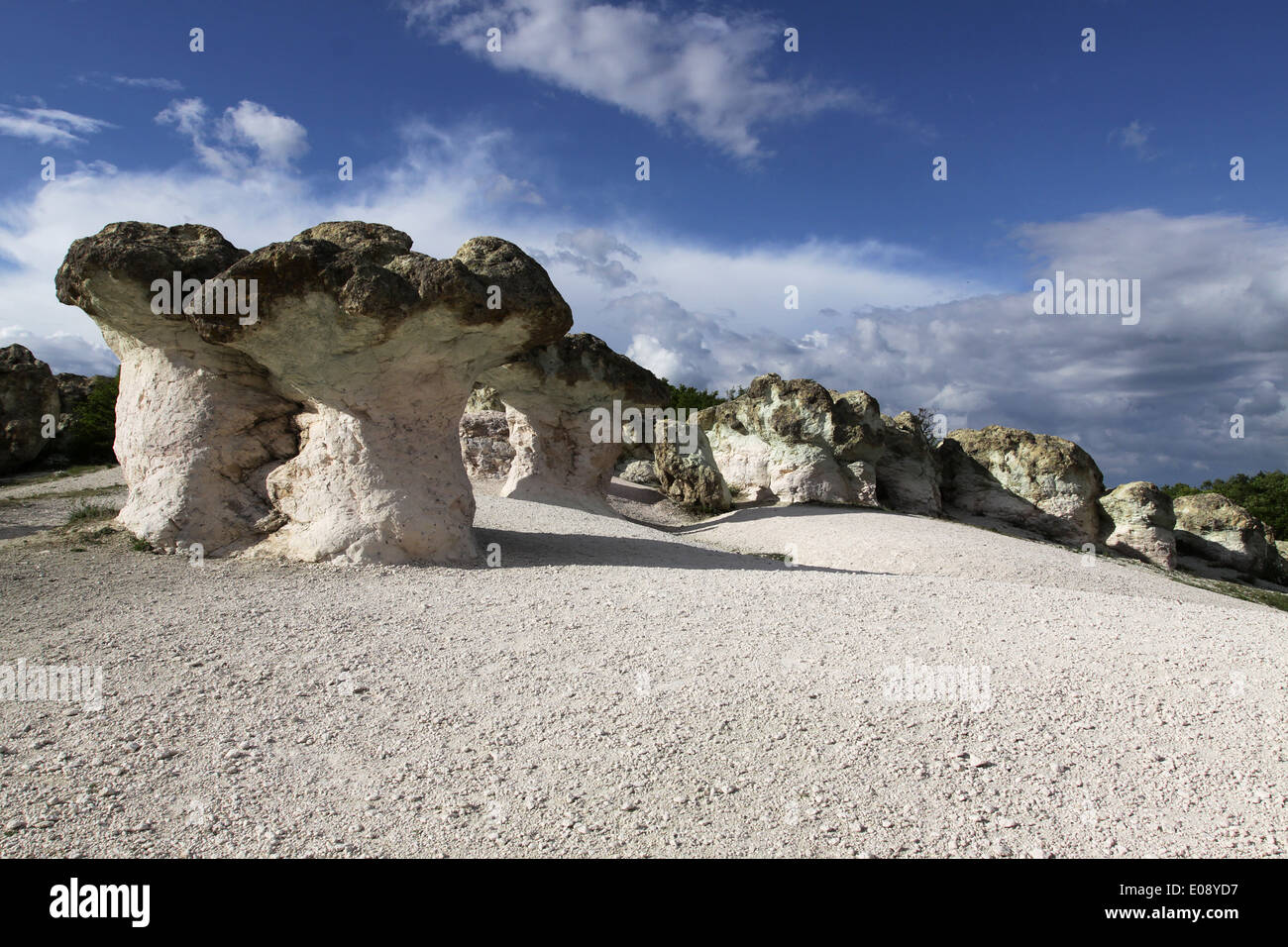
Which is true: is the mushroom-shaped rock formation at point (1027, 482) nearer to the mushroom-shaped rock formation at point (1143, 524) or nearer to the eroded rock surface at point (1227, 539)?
the mushroom-shaped rock formation at point (1143, 524)

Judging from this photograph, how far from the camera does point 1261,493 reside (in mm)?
34688

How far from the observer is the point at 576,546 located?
37.6 ft

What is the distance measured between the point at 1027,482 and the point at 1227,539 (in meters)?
5.16

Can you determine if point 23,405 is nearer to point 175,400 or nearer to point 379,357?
point 175,400

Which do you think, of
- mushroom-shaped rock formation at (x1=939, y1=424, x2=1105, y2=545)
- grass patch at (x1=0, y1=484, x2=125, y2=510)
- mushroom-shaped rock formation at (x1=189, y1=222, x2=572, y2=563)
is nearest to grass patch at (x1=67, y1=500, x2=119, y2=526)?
mushroom-shaped rock formation at (x1=189, y1=222, x2=572, y2=563)

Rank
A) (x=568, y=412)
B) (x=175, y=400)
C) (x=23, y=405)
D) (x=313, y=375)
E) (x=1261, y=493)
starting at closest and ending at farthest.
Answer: (x=313, y=375) → (x=175, y=400) → (x=568, y=412) → (x=23, y=405) → (x=1261, y=493)

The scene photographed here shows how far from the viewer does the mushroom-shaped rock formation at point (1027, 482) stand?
2188 centimetres

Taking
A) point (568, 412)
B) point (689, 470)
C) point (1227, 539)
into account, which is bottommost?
point (1227, 539)

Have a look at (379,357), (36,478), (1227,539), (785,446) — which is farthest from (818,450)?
(36,478)

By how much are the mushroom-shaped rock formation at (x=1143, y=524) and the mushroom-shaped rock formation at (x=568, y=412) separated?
13384 mm

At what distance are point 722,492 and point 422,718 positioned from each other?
1574cm

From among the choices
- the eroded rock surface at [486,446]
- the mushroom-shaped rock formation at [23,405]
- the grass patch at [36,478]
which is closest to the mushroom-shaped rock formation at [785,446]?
the eroded rock surface at [486,446]

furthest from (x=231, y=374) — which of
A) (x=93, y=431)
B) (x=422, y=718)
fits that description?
(x=93, y=431)

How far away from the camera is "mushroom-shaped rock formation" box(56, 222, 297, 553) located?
941 centimetres
